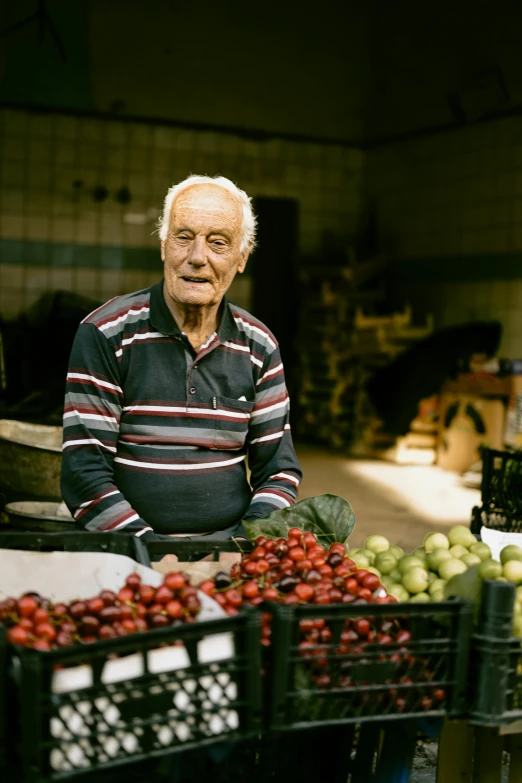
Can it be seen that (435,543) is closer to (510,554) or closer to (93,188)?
(510,554)

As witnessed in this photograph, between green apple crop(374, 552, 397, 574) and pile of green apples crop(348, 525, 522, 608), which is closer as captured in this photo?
pile of green apples crop(348, 525, 522, 608)

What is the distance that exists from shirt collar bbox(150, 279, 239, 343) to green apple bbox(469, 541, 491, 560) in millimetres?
805

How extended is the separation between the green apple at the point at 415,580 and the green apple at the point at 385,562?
10 centimetres

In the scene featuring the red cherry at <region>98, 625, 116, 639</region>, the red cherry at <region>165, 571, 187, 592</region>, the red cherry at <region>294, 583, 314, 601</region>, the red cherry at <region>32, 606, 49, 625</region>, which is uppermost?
the red cherry at <region>165, 571, 187, 592</region>

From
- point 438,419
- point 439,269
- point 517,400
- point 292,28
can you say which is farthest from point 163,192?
point 517,400

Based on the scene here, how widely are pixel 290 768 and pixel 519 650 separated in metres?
0.41

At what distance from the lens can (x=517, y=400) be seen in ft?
23.8

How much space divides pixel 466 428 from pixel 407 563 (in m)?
6.25

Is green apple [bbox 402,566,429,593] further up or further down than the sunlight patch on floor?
further up

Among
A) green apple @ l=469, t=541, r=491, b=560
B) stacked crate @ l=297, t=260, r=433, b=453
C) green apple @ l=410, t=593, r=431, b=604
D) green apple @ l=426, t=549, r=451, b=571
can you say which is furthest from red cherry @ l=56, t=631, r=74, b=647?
stacked crate @ l=297, t=260, r=433, b=453

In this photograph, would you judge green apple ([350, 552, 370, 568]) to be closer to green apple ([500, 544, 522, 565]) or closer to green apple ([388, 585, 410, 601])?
green apple ([388, 585, 410, 601])

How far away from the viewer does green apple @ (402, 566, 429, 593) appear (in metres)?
1.97

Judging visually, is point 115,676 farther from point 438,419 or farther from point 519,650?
point 438,419

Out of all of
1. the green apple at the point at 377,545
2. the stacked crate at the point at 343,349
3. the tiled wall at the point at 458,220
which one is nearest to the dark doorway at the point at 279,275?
the stacked crate at the point at 343,349
